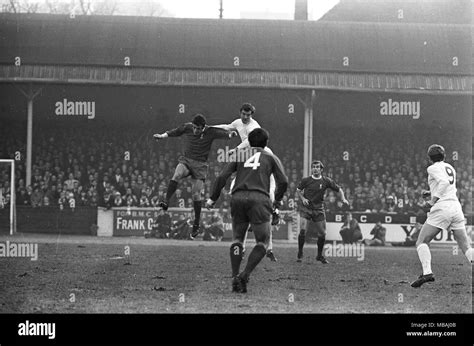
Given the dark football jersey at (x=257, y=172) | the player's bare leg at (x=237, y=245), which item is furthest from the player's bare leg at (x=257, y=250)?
the dark football jersey at (x=257, y=172)

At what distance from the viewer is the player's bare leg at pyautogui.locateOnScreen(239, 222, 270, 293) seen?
38.0ft

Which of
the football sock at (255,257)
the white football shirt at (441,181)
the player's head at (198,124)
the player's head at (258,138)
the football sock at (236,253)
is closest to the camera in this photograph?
the football sock at (255,257)

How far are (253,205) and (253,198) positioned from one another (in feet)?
0.31

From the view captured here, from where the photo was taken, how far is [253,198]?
11.6m

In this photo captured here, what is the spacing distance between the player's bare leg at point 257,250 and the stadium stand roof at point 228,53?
61.9 feet

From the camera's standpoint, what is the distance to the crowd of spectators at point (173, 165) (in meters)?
28.6

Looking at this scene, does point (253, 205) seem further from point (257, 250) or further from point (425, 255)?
point (425, 255)

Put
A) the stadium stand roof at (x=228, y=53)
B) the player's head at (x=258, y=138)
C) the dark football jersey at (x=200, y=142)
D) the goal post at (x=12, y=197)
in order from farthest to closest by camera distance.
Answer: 1. the stadium stand roof at (x=228, y=53)
2. the goal post at (x=12, y=197)
3. the dark football jersey at (x=200, y=142)
4. the player's head at (x=258, y=138)

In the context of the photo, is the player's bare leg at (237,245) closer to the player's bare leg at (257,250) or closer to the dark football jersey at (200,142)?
the player's bare leg at (257,250)

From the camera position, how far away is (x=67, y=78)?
30.3 m

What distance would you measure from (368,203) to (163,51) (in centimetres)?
949

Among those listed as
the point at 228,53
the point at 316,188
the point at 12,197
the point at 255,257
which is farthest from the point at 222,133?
the point at 228,53
